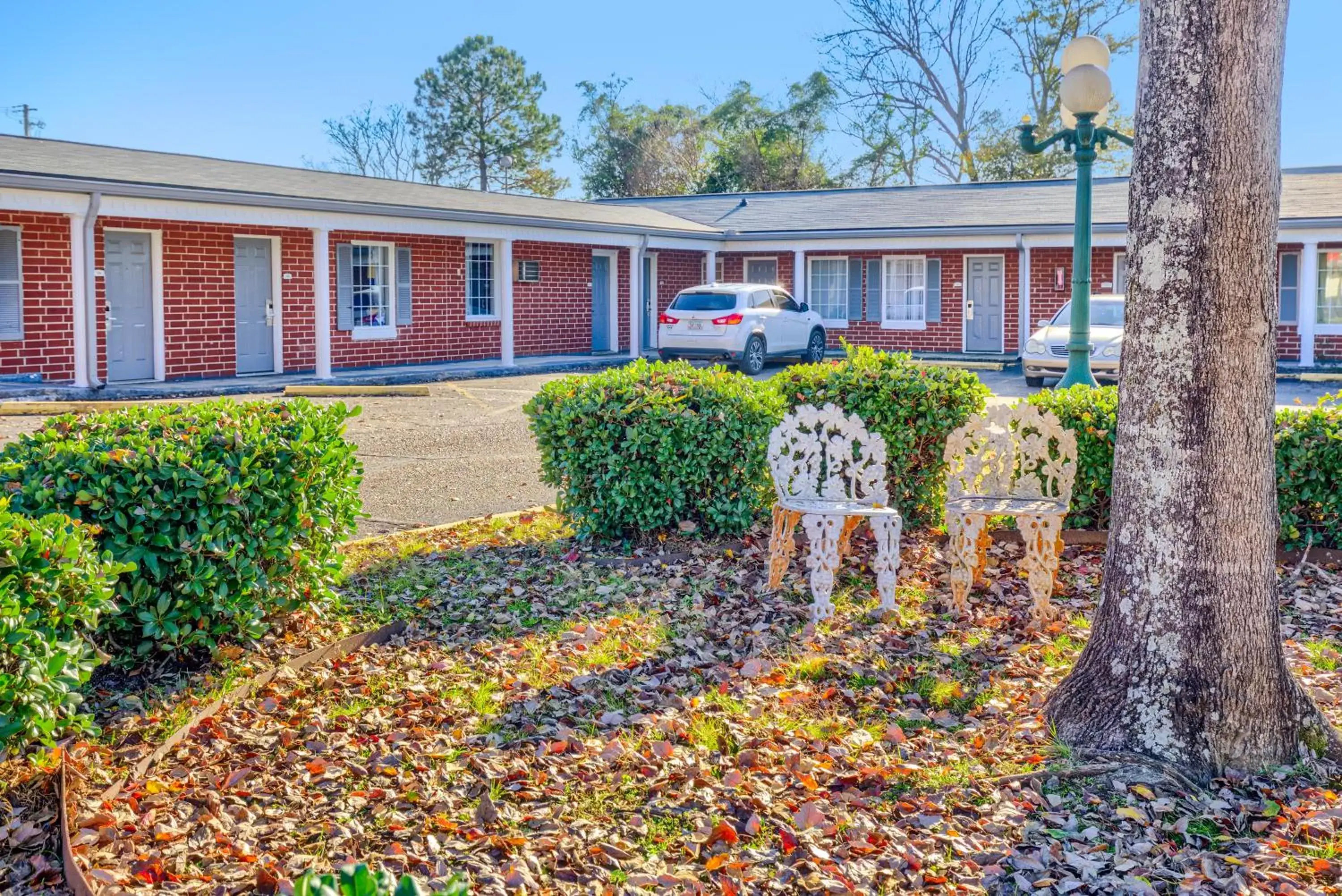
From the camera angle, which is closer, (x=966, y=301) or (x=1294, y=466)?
(x=1294, y=466)

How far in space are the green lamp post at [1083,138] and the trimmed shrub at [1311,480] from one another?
4.21 m

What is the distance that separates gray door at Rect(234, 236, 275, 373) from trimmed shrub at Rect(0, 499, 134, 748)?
647 inches

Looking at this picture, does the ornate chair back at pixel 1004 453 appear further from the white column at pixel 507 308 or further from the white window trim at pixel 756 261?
the white window trim at pixel 756 261

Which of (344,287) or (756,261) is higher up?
(756,261)

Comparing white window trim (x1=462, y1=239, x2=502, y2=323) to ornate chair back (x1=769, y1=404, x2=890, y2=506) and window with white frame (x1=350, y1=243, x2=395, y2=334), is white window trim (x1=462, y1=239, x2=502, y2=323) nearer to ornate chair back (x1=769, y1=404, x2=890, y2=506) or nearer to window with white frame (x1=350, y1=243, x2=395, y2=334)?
window with white frame (x1=350, y1=243, x2=395, y2=334)

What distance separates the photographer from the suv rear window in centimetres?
2178

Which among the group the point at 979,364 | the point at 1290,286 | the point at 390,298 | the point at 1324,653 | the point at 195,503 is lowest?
the point at 1324,653

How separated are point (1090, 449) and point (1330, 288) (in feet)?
60.2

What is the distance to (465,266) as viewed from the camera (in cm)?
2348

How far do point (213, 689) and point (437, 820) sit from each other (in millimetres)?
1519

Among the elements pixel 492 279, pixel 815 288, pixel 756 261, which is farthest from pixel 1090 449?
pixel 756 261

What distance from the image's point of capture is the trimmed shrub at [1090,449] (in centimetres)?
743

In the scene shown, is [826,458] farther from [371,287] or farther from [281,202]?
[371,287]

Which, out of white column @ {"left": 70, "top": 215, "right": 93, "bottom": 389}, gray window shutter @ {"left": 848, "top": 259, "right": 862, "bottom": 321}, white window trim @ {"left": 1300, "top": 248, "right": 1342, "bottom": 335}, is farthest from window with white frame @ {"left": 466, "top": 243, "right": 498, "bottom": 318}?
white window trim @ {"left": 1300, "top": 248, "right": 1342, "bottom": 335}
